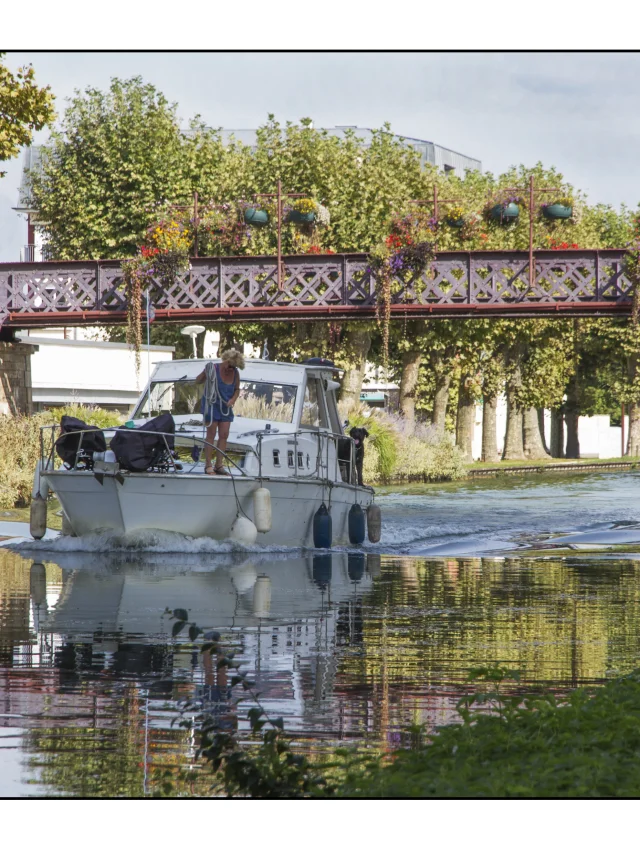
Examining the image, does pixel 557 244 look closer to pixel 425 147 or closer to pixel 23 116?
pixel 23 116

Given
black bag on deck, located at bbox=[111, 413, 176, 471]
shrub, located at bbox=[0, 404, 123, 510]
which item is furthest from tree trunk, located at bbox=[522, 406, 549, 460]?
black bag on deck, located at bbox=[111, 413, 176, 471]

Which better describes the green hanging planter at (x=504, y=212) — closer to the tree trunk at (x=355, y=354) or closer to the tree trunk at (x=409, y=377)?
the tree trunk at (x=355, y=354)

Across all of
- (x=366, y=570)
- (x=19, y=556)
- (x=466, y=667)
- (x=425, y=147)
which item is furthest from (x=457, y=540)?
(x=425, y=147)

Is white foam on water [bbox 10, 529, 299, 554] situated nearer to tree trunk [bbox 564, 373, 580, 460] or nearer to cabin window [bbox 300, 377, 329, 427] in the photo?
cabin window [bbox 300, 377, 329, 427]

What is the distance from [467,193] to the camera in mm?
57000

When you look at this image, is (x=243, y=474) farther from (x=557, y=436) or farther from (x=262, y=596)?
(x=557, y=436)

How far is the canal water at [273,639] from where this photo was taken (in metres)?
6.59

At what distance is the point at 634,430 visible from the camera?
71188 mm

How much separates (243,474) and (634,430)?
56197 mm

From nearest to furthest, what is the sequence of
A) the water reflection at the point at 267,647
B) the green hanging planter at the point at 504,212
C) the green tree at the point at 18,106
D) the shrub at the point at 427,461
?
the water reflection at the point at 267,647 → the green tree at the point at 18,106 → the green hanging planter at the point at 504,212 → the shrub at the point at 427,461

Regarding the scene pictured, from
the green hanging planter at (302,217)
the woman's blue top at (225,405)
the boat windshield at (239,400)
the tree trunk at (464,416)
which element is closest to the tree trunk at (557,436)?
the tree trunk at (464,416)

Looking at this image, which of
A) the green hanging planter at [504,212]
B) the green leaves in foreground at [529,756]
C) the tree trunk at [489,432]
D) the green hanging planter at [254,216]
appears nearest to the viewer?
the green leaves in foreground at [529,756]

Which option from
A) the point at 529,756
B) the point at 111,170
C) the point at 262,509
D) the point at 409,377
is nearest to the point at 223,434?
the point at 262,509

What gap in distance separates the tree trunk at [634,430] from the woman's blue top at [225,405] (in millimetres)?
54742
